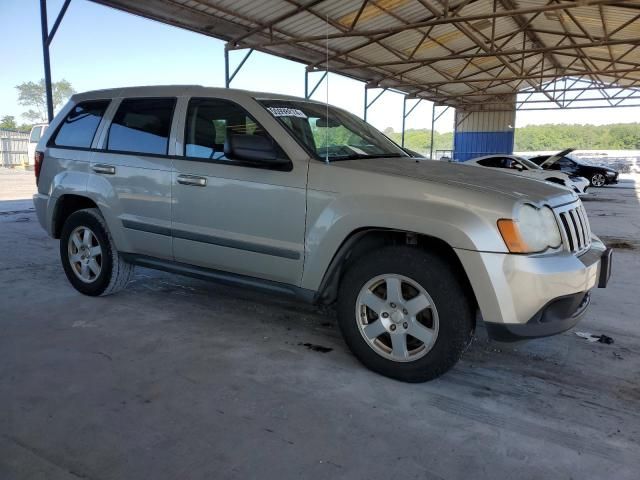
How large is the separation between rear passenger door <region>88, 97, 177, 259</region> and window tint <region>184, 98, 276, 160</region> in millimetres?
205

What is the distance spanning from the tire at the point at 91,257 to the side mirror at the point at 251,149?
67.6 inches

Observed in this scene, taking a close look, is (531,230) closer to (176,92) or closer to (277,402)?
(277,402)

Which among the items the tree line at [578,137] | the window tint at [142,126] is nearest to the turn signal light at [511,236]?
the window tint at [142,126]

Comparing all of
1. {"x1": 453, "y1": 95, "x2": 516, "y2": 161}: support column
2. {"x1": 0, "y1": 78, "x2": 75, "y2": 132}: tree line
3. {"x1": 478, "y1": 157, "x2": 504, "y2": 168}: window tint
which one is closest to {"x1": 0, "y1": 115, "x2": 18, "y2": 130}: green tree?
{"x1": 0, "y1": 78, "x2": 75, "y2": 132}: tree line

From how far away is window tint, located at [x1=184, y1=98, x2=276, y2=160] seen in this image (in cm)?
350

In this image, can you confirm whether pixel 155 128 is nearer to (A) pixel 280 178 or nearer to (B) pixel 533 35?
(A) pixel 280 178

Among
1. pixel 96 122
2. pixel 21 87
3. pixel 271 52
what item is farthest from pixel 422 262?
pixel 21 87

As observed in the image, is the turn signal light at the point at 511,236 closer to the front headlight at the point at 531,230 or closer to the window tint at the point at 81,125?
the front headlight at the point at 531,230

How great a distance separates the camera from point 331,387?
2883mm

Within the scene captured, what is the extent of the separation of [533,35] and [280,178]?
18319 millimetres

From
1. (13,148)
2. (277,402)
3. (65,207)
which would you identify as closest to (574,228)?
(277,402)

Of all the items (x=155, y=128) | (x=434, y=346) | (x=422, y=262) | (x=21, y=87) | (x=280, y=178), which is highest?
(x=21, y=87)

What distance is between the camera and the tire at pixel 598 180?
64.0 ft

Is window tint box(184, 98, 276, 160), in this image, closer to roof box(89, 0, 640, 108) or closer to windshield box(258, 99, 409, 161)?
windshield box(258, 99, 409, 161)
